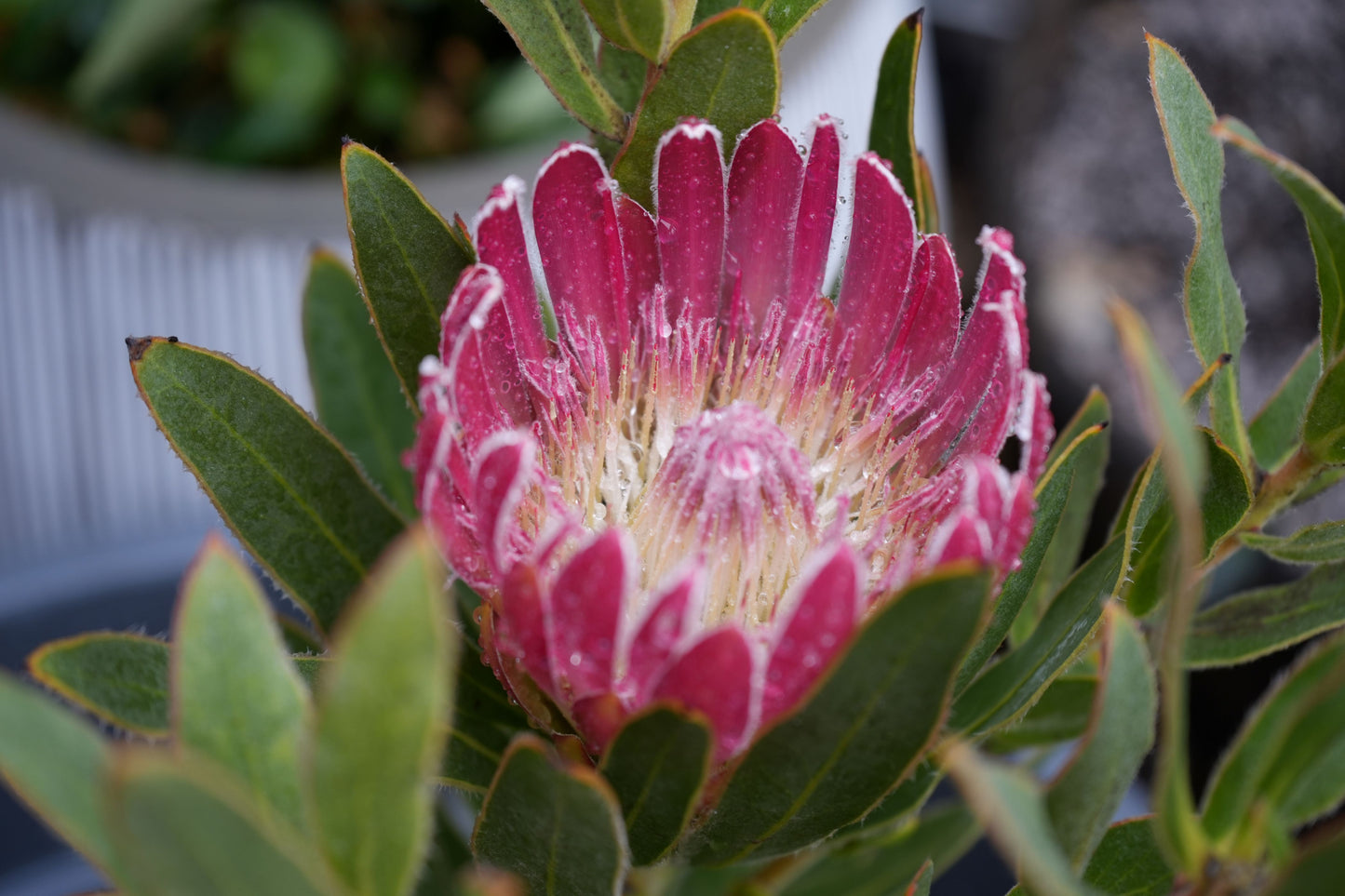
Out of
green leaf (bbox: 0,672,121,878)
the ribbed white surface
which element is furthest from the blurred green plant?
the ribbed white surface

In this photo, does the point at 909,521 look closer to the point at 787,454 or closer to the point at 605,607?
the point at 787,454

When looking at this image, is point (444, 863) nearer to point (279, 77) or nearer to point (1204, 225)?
point (1204, 225)

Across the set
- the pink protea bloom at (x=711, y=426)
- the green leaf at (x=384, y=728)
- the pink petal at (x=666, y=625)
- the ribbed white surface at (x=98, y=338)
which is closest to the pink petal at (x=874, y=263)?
the pink protea bloom at (x=711, y=426)

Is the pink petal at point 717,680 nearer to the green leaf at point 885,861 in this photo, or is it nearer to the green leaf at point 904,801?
the green leaf at point 904,801

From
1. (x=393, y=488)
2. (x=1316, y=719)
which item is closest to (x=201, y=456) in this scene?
(x=393, y=488)

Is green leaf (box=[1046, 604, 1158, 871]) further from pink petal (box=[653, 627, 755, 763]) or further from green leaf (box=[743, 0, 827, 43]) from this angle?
green leaf (box=[743, 0, 827, 43])

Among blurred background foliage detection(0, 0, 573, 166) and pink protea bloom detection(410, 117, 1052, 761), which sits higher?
blurred background foliage detection(0, 0, 573, 166)
